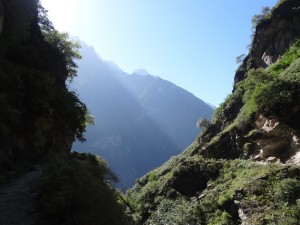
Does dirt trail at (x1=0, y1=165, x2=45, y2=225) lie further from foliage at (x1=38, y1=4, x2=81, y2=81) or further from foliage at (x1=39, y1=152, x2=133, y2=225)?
foliage at (x1=38, y1=4, x2=81, y2=81)

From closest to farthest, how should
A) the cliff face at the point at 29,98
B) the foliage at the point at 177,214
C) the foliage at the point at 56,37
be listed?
the cliff face at the point at 29,98
the foliage at the point at 177,214
the foliage at the point at 56,37

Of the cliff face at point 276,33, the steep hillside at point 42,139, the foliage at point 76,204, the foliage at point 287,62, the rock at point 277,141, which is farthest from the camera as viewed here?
the cliff face at point 276,33

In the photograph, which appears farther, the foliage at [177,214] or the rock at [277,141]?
the rock at [277,141]

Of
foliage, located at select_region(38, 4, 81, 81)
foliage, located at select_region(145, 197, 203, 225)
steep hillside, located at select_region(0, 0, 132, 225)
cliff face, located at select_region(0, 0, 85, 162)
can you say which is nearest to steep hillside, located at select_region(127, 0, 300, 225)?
foliage, located at select_region(145, 197, 203, 225)

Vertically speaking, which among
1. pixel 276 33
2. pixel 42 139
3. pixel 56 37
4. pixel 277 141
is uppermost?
pixel 276 33

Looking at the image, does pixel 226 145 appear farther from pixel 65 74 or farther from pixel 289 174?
pixel 65 74

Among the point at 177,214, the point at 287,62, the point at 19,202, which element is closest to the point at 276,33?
the point at 287,62

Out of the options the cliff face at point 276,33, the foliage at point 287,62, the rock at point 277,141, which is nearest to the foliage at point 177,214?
the rock at point 277,141

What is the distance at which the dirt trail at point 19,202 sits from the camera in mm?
7945

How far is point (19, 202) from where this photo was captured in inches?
367

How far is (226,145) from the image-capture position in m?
40.0

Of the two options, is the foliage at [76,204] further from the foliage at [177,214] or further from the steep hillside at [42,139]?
the foliage at [177,214]

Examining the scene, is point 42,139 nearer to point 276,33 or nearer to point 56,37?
point 56,37

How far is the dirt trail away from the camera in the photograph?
7.95m
